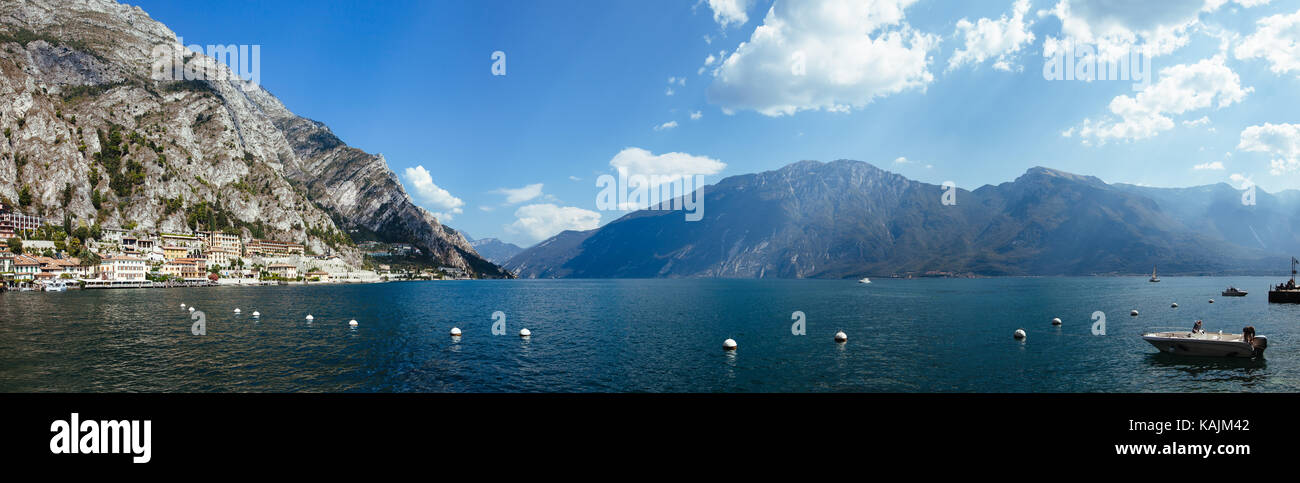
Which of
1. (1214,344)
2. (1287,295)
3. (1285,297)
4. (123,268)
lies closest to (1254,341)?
(1214,344)

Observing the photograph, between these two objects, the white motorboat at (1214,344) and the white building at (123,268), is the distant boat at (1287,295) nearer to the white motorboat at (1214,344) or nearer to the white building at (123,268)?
the white motorboat at (1214,344)

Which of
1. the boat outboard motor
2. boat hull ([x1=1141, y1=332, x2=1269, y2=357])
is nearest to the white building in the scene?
boat hull ([x1=1141, y1=332, x2=1269, y2=357])

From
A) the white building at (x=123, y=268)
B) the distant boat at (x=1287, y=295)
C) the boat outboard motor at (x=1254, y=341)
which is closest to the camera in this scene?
the boat outboard motor at (x=1254, y=341)

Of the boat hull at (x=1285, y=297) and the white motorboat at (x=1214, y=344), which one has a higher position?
the white motorboat at (x=1214, y=344)

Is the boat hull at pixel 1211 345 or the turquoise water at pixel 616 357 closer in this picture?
the turquoise water at pixel 616 357

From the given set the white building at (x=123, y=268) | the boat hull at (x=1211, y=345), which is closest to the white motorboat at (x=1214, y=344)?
the boat hull at (x=1211, y=345)

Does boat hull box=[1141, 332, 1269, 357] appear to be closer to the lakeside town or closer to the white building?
the lakeside town

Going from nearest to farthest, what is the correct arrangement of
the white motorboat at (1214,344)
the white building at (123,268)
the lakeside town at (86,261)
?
the white motorboat at (1214,344)
the lakeside town at (86,261)
the white building at (123,268)
